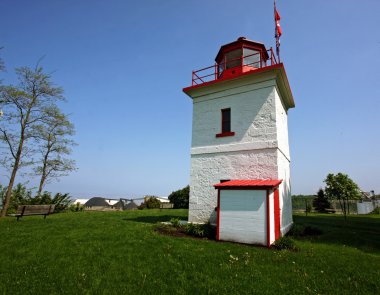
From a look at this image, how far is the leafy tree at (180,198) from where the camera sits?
1231 inches

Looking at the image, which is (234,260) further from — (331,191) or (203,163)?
(331,191)

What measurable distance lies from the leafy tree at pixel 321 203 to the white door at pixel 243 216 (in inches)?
1434

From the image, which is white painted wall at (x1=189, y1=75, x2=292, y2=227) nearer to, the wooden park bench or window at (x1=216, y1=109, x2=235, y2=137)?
window at (x1=216, y1=109, x2=235, y2=137)

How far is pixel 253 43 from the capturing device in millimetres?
14102

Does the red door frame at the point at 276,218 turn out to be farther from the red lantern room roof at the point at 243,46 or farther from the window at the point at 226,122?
the red lantern room roof at the point at 243,46

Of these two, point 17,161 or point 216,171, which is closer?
point 216,171

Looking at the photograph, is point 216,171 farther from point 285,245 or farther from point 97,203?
point 97,203

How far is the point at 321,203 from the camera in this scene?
3912 centimetres

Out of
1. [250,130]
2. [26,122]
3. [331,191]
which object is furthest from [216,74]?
[331,191]

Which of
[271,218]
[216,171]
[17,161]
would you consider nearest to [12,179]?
[17,161]

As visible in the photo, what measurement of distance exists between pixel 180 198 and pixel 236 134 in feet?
69.5

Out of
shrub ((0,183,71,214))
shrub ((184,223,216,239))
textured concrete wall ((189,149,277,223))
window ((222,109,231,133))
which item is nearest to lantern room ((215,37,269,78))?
window ((222,109,231,133))

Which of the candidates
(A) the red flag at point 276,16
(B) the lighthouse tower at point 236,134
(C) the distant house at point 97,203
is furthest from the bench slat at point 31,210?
(C) the distant house at point 97,203

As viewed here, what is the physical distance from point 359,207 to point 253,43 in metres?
40.7
